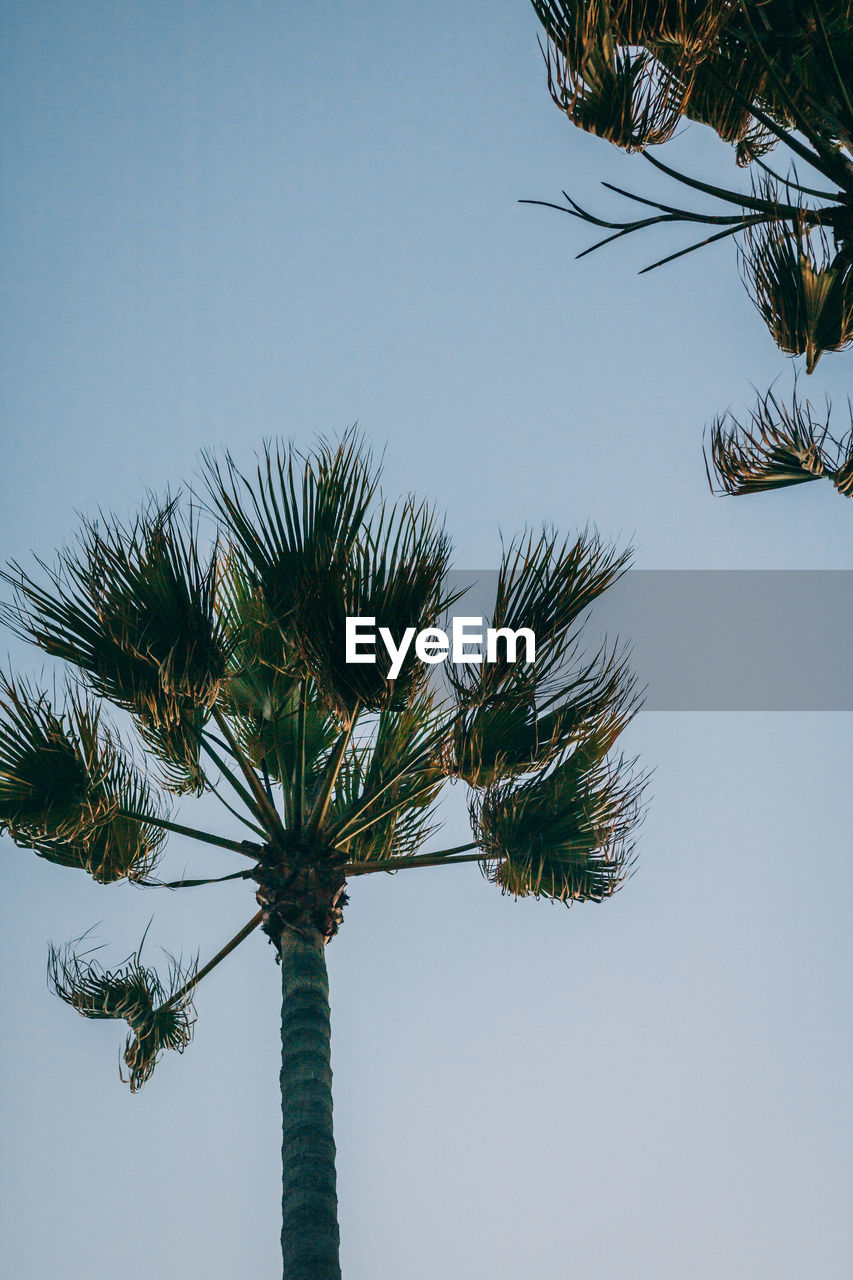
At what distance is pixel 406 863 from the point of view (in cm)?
774

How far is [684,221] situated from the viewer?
7.04 metres

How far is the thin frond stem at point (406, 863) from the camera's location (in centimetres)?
775

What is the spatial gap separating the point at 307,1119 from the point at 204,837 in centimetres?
166

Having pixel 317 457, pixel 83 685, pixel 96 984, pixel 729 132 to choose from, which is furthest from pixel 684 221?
pixel 96 984

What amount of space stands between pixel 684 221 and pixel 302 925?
4.45m

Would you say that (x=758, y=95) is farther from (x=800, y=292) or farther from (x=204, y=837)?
(x=204, y=837)

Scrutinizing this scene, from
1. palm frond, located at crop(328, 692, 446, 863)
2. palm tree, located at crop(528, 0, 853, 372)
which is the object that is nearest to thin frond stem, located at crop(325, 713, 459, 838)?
palm frond, located at crop(328, 692, 446, 863)

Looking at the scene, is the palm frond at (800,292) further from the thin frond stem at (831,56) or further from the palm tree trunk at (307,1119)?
the palm tree trunk at (307,1119)

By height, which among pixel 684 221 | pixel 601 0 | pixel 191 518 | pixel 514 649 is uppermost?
pixel 601 0

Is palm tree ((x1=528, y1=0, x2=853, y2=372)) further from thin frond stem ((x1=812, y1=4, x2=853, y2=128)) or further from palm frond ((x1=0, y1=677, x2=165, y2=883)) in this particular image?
palm frond ((x1=0, y1=677, x2=165, y2=883))

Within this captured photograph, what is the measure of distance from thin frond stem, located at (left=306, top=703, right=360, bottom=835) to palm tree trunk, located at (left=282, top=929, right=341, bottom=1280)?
641 millimetres

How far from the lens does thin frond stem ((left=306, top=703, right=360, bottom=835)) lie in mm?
7473

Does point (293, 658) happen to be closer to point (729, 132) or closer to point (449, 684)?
point (449, 684)

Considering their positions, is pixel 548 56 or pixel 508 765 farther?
pixel 508 765
